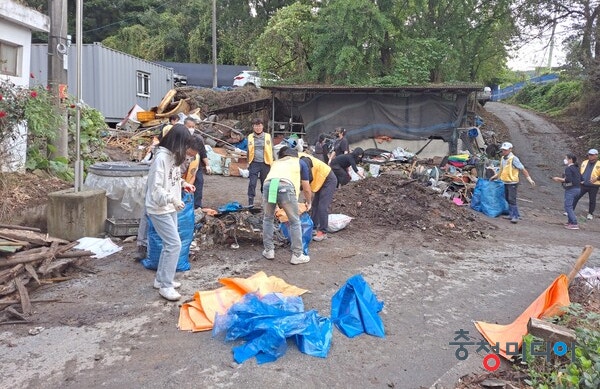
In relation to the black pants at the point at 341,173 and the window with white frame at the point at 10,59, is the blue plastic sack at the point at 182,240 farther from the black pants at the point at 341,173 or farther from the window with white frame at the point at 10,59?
the window with white frame at the point at 10,59

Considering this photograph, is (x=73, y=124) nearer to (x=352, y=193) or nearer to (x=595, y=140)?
(x=352, y=193)

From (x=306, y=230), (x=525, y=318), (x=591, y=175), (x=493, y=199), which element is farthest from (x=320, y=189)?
(x=591, y=175)

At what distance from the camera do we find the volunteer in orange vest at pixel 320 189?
6441 mm

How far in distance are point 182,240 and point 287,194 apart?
137 cm

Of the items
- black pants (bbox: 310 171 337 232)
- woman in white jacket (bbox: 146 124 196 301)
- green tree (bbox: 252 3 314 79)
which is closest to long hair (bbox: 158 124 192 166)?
woman in white jacket (bbox: 146 124 196 301)

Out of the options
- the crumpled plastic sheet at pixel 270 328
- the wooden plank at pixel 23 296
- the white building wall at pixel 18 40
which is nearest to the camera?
the crumpled plastic sheet at pixel 270 328

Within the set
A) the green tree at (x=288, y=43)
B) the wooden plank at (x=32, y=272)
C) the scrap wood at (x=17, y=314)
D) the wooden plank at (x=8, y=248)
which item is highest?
the green tree at (x=288, y=43)

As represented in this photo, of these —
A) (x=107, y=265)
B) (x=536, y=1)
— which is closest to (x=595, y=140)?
(x=536, y=1)

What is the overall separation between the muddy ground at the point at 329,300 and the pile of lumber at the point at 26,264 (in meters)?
0.14

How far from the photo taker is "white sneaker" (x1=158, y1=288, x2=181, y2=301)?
4586 mm

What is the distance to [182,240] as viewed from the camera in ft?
17.9

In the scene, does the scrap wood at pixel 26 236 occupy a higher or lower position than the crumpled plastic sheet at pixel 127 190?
lower

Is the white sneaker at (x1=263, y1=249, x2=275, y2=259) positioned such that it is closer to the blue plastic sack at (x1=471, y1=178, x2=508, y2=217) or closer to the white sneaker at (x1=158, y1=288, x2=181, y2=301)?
the white sneaker at (x1=158, y1=288, x2=181, y2=301)

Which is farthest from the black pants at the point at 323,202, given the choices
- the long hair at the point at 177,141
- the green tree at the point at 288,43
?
the green tree at the point at 288,43
